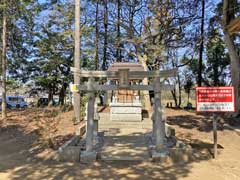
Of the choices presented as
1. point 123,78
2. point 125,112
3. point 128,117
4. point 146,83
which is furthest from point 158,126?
point 146,83

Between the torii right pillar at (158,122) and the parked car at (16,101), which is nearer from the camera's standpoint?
the torii right pillar at (158,122)

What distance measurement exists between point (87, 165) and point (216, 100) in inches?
144

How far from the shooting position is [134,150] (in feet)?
33.4

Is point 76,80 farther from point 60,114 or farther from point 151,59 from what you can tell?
point 151,59

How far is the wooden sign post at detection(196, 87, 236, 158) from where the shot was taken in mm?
9211

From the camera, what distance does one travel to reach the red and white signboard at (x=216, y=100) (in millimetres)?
9211

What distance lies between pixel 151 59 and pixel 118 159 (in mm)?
14200

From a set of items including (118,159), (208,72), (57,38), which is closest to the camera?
(118,159)

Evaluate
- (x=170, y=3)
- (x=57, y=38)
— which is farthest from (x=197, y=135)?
(x=57, y=38)

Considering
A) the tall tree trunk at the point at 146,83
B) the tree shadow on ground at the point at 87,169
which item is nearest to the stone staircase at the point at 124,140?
the tree shadow on ground at the point at 87,169

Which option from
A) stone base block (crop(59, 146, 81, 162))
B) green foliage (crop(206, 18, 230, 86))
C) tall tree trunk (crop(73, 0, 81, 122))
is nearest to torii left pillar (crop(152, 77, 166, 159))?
stone base block (crop(59, 146, 81, 162))

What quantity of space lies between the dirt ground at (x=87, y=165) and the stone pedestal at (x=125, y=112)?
1.73 metres

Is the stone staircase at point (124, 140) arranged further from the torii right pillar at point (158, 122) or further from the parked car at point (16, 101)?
the parked car at point (16, 101)

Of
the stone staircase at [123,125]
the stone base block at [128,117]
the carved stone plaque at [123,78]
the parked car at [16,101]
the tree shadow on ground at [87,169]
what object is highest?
the carved stone plaque at [123,78]
